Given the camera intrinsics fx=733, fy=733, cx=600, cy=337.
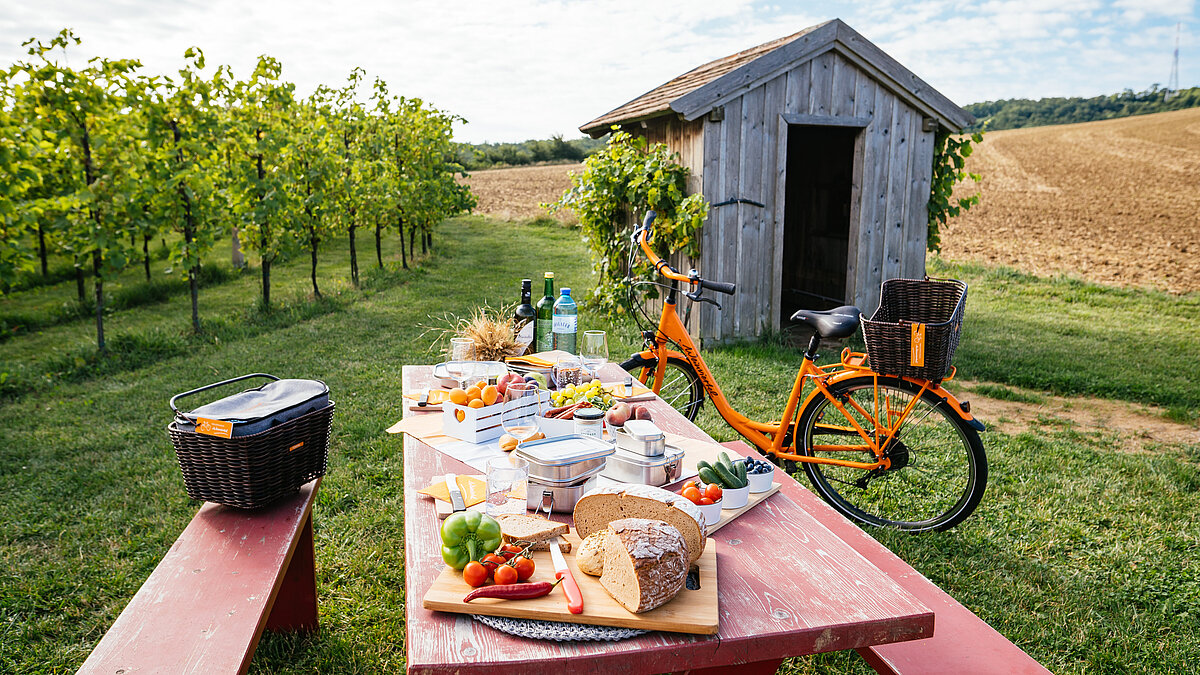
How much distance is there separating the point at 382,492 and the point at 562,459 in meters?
2.66

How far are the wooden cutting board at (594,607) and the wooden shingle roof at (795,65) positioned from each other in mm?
5927

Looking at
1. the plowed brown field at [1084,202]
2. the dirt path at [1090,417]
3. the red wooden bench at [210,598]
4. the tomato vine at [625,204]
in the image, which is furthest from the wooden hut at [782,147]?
the plowed brown field at [1084,202]

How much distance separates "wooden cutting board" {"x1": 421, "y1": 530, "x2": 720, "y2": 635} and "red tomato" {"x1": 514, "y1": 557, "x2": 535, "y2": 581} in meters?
0.02

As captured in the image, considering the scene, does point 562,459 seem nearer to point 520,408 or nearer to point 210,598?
point 520,408

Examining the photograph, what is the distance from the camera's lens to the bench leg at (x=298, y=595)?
2.74 metres

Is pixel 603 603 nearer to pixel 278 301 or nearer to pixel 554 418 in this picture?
pixel 554 418

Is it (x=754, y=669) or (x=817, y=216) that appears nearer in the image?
(x=754, y=669)

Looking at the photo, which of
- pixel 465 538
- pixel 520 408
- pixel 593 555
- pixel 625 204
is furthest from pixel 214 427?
pixel 625 204

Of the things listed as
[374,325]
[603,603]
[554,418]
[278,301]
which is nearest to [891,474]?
[554,418]

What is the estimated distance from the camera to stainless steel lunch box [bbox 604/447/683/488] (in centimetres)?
199

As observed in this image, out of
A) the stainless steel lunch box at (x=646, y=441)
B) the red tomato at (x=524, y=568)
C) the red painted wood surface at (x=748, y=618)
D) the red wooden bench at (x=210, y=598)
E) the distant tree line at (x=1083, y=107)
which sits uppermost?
the distant tree line at (x=1083, y=107)

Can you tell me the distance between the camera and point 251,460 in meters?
2.24

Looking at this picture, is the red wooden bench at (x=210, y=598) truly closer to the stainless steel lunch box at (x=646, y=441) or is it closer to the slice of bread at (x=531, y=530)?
the slice of bread at (x=531, y=530)

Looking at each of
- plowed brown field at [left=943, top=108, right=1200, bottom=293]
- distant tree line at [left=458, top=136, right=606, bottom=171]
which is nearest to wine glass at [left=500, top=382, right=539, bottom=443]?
plowed brown field at [left=943, top=108, right=1200, bottom=293]
